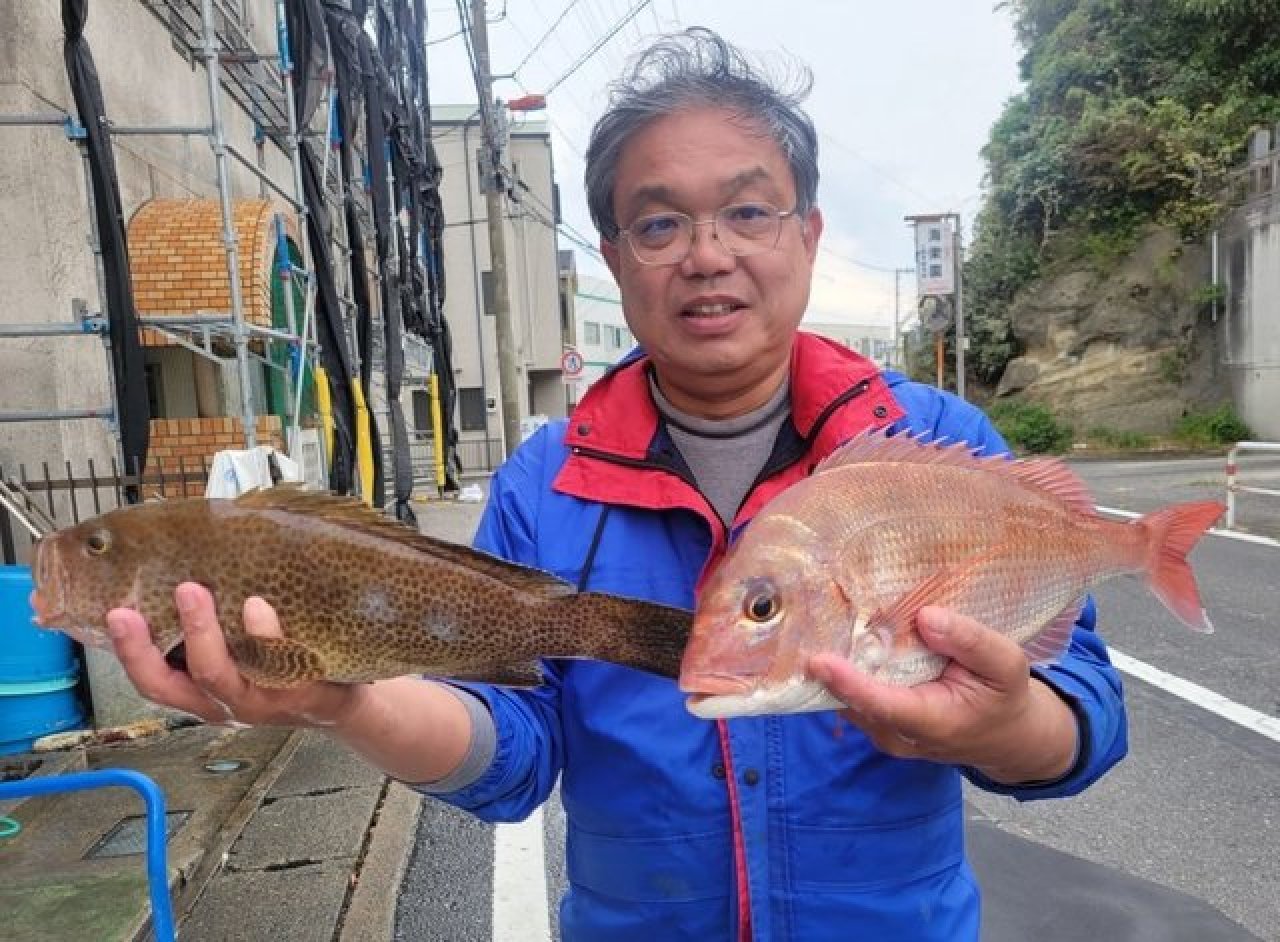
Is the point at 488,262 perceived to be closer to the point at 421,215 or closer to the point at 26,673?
the point at 421,215

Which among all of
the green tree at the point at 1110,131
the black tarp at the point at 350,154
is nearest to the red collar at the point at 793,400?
the black tarp at the point at 350,154

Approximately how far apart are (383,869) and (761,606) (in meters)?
3.15

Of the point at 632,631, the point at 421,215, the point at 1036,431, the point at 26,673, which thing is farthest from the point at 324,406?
the point at 1036,431

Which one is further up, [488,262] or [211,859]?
[488,262]

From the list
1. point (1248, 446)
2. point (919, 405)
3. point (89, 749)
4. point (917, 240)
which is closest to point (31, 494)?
point (89, 749)

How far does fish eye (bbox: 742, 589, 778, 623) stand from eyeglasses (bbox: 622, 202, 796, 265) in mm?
760

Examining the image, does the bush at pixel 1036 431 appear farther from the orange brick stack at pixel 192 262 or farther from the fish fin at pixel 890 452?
the fish fin at pixel 890 452

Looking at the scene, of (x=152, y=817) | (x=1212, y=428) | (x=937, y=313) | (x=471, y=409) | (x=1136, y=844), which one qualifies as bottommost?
(x=1136, y=844)

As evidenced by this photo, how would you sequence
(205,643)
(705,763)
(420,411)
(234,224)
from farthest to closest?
(420,411)
(234,224)
(705,763)
(205,643)

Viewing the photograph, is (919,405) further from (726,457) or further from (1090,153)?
(1090,153)

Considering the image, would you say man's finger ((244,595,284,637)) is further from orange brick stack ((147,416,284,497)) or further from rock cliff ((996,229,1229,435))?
rock cliff ((996,229,1229,435))

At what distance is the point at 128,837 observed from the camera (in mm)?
3916

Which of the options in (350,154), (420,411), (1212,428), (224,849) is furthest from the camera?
(420,411)

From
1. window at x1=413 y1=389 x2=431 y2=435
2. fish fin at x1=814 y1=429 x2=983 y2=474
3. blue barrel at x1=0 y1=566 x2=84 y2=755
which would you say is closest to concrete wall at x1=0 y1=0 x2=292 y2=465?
blue barrel at x1=0 y1=566 x2=84 y2=755
